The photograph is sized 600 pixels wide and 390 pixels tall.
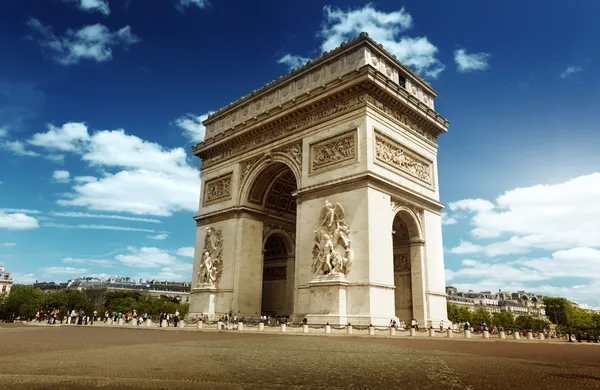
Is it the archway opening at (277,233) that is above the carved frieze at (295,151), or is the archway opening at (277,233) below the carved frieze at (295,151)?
below

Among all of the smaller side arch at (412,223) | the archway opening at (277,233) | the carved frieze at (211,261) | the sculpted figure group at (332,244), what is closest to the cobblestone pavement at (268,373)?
the sculpted figure group at (332,244)

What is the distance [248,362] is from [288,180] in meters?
21.0

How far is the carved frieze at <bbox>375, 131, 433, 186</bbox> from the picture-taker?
68.3ft

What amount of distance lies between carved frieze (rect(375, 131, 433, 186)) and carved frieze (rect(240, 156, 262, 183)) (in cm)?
793

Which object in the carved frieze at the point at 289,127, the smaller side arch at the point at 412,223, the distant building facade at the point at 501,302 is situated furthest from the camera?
the distant building facade at the point at 501,302

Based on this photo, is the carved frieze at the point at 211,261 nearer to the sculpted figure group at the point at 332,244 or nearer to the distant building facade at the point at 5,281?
the sculpted figure group at the point at 332,244

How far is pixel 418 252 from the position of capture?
2225 centimetres

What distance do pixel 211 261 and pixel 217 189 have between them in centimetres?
492

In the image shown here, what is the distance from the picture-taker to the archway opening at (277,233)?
2627 cm

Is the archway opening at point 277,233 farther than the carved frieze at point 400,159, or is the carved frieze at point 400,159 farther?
the archway opening at point 277,233

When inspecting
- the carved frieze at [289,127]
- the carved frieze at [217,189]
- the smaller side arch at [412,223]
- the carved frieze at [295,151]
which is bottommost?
the smaller side arch at [412,223]

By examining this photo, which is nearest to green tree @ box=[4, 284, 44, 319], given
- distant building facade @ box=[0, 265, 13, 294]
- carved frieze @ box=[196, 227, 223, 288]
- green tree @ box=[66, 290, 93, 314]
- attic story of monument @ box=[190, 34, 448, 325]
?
green tree @ box=[66, 290, 93, 314]

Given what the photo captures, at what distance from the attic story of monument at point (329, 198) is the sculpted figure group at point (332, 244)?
0.05 metres

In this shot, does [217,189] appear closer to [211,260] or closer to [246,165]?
[246,165]
